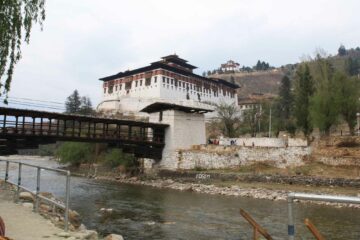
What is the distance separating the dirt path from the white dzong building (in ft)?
194

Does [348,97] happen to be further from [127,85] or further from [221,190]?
[127,85]

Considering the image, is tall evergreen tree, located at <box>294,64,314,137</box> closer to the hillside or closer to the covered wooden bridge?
the covered wooden bridge

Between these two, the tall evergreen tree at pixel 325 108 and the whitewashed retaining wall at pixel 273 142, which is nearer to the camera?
the tall evergreen tree at pixel 325 108

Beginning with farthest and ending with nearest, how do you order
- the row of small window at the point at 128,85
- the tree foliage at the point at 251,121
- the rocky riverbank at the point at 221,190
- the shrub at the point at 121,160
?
1. the row of small window at the point at 128,85
2. the tree foliage at the point at 251,121
3. the shrub at the point at 121,160
4. the rocky riverbank at the point at 221,190

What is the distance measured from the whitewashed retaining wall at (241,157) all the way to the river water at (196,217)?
Result: 1298cm

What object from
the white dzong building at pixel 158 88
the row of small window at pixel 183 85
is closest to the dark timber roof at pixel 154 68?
the white dzong building at pixel 158 88

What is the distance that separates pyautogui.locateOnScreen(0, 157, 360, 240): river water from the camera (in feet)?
48.3

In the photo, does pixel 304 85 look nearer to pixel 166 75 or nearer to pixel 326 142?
pixel 326 142

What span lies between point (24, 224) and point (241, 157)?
34764mm

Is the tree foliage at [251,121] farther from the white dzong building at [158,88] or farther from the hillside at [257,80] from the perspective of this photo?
the hillside at [257,80]

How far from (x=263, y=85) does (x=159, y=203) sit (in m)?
140

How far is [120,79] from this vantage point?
82.0 meters

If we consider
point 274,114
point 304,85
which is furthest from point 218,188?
point 274,114

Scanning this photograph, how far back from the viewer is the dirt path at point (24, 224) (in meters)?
6.62
